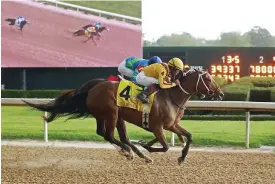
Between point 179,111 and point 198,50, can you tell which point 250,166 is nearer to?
point 179,111

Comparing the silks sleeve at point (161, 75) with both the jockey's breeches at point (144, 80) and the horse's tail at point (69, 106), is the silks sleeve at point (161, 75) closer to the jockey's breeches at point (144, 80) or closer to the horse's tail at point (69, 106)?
the jockey's breeches at point (144, 80)

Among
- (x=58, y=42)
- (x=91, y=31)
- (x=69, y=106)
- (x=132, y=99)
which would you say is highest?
(x=91, y=31)

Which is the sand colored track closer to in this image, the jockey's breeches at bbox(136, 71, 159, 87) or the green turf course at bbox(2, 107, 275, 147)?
the green turf course at bbox(2, 107, 275, 147)

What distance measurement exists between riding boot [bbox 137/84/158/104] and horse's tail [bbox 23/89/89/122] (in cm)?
73

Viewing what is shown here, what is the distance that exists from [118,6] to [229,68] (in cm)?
615

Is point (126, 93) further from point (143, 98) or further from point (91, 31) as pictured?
point (91, 31)

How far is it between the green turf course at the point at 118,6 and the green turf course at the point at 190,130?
21.9ft

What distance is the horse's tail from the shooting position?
576cm

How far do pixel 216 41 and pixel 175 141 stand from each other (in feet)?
53.9

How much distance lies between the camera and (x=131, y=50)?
17.2 m

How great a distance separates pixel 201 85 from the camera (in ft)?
17.3

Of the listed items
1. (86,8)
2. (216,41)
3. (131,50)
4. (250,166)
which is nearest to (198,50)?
(131,50)

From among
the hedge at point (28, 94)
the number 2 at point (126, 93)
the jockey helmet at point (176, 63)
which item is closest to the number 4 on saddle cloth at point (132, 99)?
the number 2 at point (126, 93)

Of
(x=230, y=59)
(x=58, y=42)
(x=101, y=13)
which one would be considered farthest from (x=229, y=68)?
(x=58, y=42)
